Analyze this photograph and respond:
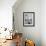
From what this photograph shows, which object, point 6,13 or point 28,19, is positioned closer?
point 6,13

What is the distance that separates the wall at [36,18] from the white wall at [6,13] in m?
1.06

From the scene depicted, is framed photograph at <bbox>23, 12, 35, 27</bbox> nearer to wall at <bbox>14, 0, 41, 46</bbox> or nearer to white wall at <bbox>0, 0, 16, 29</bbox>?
wall at <bbox>14, 0, 41, 46</bbox>

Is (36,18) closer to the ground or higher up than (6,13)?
closer to the ground

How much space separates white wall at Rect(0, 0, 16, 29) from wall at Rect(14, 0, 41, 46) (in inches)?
41.6

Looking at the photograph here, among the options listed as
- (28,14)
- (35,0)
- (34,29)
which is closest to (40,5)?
(35,0)

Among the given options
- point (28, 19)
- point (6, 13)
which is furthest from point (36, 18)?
point (6, 13)

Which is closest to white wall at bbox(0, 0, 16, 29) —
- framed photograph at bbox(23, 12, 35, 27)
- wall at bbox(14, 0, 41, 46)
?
wall at bbox(14, 0, 41, 46)

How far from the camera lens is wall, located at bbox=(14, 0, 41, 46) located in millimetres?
5266

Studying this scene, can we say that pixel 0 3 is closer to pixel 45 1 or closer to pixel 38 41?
pixel 45 1

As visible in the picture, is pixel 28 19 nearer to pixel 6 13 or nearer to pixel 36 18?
pixel 36 18

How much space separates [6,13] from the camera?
4.21 metres

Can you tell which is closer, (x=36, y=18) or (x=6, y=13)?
(x=6, y=13)

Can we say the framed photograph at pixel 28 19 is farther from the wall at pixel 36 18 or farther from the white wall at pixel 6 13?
the white wall at pixel 6 13

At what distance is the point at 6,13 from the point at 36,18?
1646 mm
